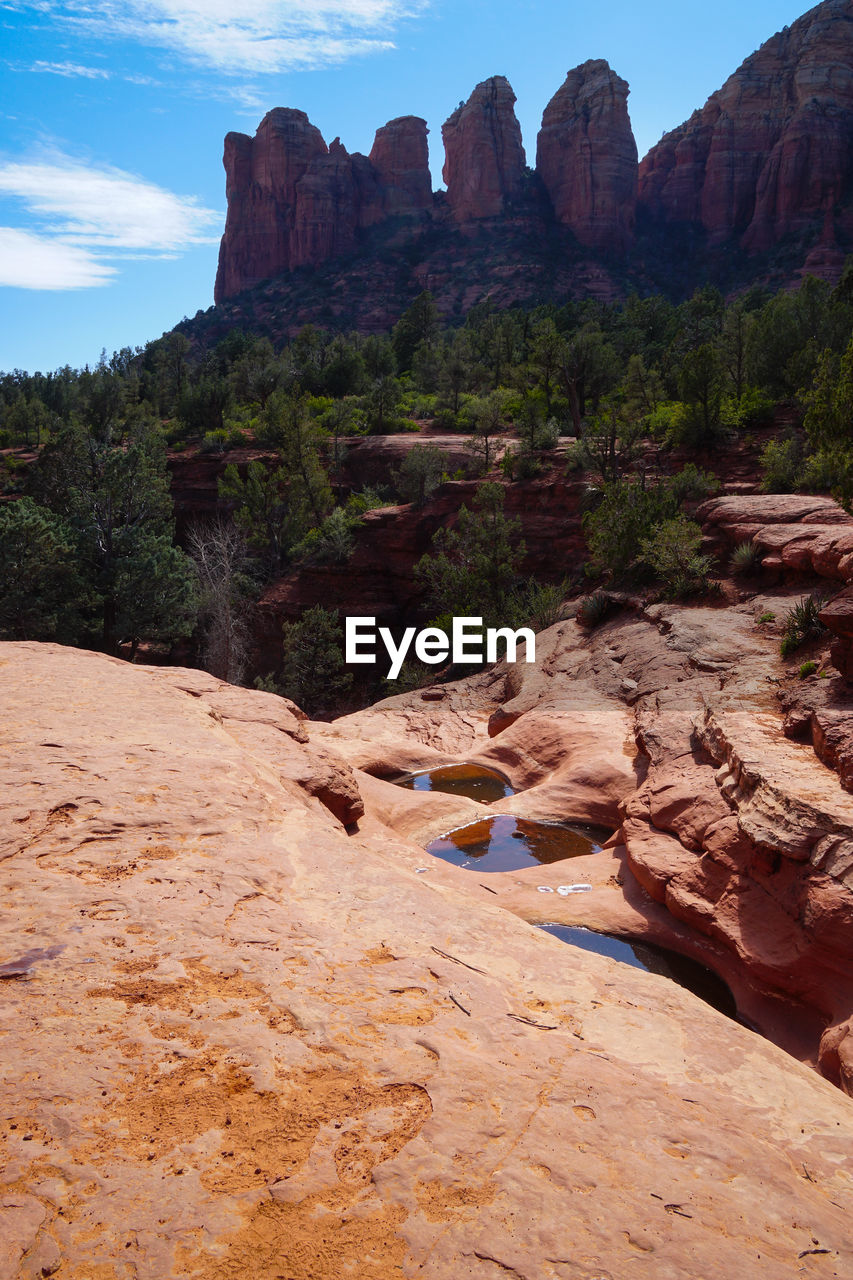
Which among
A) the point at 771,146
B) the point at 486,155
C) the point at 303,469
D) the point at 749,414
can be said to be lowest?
the point at 303,469

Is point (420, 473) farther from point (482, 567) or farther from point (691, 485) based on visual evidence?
point (691, 485)

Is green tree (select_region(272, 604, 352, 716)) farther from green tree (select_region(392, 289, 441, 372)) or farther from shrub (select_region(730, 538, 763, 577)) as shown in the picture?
green tree (select_region(392, 289, 441, 372))

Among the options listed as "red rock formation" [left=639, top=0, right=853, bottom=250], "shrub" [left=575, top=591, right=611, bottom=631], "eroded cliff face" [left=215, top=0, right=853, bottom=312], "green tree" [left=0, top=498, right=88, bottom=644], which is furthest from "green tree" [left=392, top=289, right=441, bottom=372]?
"red rock formation" [left=639, top=0, right=853, bottom=250]

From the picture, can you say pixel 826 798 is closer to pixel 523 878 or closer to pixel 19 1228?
pixel 523 878

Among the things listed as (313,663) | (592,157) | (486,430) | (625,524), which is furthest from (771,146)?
(313,663)

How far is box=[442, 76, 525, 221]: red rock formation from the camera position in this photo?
8594 cm

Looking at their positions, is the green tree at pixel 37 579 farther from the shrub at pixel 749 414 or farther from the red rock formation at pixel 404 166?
the red rock formation at pixel 404 166

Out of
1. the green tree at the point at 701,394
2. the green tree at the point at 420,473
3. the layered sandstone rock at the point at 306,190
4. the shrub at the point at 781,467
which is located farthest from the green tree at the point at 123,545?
the layered sandstone rock at the point at 306,190

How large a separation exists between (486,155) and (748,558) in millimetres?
89076

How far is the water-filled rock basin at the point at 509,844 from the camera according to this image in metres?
10.6

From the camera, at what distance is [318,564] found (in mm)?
31641

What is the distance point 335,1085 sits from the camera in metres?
3.05

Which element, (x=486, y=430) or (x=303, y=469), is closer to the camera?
(x=303, y=469)

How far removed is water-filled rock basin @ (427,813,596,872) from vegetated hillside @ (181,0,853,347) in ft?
224
